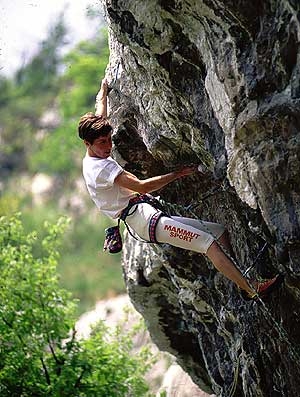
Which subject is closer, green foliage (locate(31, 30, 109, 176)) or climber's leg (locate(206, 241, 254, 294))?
climber's leg (locate(206, 241, 254, 294))

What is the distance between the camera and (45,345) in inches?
428

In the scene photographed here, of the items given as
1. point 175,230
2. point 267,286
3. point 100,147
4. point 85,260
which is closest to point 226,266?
point 267,286

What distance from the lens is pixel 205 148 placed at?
6.30 m

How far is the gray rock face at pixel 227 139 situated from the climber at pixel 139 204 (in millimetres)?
285

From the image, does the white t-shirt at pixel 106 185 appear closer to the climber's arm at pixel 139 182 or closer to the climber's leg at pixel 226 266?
the climber's arm at pixel 139 182

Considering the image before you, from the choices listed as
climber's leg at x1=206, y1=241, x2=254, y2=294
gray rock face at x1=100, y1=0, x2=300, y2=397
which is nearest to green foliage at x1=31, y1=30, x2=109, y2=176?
gray rock face at x1=100, y1=0, x2=300, y2=397

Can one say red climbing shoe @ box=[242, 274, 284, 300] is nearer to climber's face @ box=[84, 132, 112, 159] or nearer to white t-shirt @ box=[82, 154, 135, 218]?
white t-shirt @ box=[82, 154, 135, 218]

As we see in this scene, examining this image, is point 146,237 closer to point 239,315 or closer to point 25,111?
point 239,315

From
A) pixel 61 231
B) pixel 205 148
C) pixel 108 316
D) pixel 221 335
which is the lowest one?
pixel 108 316

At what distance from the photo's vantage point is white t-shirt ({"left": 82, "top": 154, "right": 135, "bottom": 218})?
6.21 metres

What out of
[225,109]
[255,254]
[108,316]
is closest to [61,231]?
[255,254]

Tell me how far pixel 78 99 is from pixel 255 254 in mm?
21276

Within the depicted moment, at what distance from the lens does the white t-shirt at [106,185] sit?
245 inches

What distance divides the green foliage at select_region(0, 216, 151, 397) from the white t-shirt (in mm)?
4202
